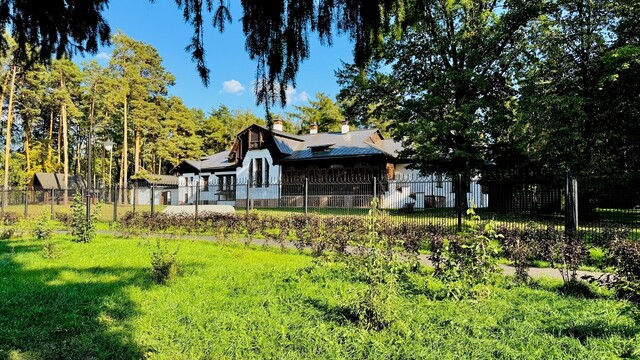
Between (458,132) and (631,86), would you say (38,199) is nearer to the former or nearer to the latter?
(458,132)

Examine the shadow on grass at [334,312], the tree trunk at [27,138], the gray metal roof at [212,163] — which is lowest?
the shadow on grass at [334,312]

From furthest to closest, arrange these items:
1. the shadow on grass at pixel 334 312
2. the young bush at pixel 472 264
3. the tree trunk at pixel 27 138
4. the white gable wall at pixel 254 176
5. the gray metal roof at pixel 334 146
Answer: the tree trunk at pixel 27 138, the white gable wall at pixel 254 176, the gray metal roof at pixel 334 146, the young bush at pixel 472 264, the shadow on grass at pixel 334 312

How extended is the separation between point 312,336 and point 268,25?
9.73ft

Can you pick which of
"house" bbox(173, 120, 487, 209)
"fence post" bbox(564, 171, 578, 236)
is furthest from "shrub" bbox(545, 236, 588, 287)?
"house" bbox(173, 120, 487, 209)

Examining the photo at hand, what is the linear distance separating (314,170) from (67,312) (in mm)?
23508

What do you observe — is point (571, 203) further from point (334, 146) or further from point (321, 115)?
point (321, 115)

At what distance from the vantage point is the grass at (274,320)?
3.55 metres

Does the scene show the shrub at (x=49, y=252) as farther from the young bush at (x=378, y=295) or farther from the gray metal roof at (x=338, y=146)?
the gray metal roof at (x=338, y=146)

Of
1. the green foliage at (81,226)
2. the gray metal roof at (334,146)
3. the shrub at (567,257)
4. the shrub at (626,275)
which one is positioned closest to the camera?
the shrub at (626,275)

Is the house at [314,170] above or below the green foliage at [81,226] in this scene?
above

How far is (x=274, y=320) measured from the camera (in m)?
4.32

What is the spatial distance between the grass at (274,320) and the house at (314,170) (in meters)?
14.5

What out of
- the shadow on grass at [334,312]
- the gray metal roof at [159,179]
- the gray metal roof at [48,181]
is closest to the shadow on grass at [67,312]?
the shadow on grass at [334,312]

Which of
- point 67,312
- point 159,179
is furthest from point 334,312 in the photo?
point 159,179
